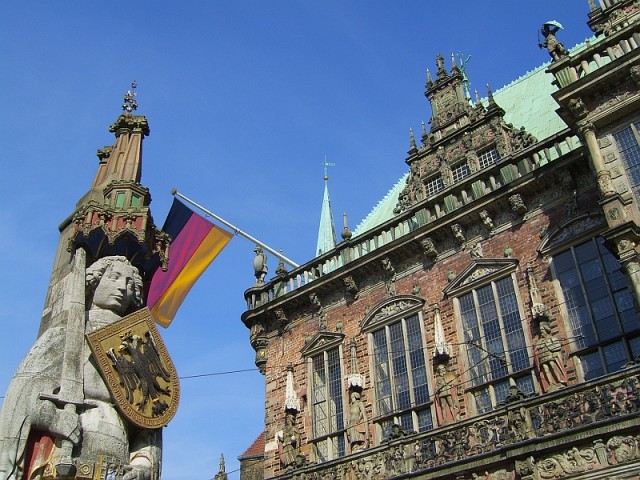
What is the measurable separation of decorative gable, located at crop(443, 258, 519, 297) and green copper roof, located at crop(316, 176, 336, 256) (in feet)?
45.2

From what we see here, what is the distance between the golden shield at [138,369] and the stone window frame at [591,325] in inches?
362

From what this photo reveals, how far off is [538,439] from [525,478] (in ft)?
2.37

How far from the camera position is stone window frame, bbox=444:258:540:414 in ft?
48.4

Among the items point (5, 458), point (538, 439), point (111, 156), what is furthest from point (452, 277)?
point (5, 458)

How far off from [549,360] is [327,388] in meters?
6.29

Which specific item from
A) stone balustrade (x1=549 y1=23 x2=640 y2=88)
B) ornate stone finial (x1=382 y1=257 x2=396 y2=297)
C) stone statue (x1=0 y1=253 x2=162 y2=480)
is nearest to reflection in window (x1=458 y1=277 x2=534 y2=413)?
ornate stone finial (x1=382 y1=257 x2=396 y2=297)

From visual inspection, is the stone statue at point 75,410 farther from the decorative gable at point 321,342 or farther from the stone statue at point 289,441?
the decorative gable at point 321,342

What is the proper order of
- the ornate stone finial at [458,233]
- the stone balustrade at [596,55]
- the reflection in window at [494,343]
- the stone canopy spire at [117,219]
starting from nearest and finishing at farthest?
the stone canopy spire at [117,219]
the stone balustrade at [596,55]
the reflection in window at [494,343]
the ornate stone finial at [458,233]

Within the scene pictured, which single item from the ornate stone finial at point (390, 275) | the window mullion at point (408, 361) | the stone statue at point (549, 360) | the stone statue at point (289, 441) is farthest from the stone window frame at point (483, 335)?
the stone statue at point (289, 441)

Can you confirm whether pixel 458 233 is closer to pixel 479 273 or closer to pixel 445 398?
pixel 479 273

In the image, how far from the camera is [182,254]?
50.4ft

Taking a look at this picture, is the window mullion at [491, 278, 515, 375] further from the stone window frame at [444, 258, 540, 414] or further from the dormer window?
the dormer window

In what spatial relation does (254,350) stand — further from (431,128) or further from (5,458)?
(5,458)

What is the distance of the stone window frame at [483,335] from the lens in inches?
581
